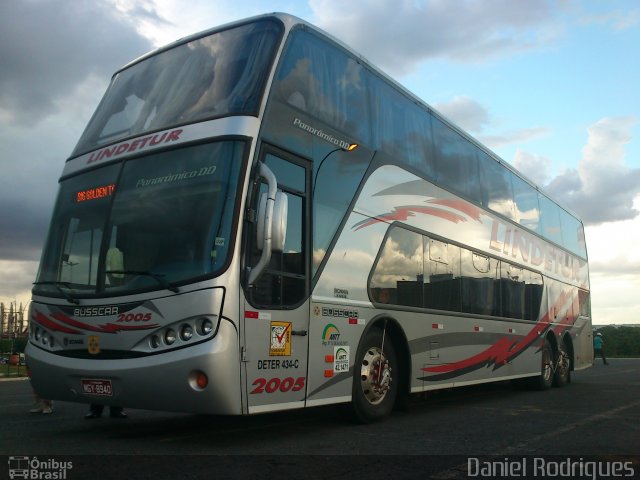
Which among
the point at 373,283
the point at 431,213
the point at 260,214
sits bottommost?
the point at 373,283

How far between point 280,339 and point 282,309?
11.6 inches

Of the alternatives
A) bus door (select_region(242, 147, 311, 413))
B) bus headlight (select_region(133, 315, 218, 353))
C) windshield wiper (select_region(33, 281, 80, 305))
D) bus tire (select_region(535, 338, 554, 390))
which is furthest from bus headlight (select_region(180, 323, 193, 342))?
bus tire (select_region(535, 338, 554, 390))

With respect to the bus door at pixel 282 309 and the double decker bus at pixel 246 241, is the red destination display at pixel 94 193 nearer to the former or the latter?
the double decker bus at pixel 246 241

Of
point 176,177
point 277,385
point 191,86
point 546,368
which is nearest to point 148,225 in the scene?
point 176,177

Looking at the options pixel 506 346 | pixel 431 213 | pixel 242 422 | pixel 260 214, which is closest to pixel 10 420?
pixel 242 422

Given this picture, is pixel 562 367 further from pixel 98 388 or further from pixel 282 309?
pixel 98 388

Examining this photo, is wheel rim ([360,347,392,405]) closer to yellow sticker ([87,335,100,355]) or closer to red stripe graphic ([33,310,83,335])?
yellow sticker ([87,335,100,355])

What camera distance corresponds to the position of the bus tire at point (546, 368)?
14273 millimetres

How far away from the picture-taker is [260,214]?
597cm

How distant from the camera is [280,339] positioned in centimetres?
635

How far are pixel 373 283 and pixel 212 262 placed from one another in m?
2.79

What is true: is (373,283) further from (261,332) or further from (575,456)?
(575,456)

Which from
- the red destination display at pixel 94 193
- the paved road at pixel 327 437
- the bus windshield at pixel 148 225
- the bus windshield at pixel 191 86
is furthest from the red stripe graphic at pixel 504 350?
the red destination display at pixel 94 193

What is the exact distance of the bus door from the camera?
6.02 m
